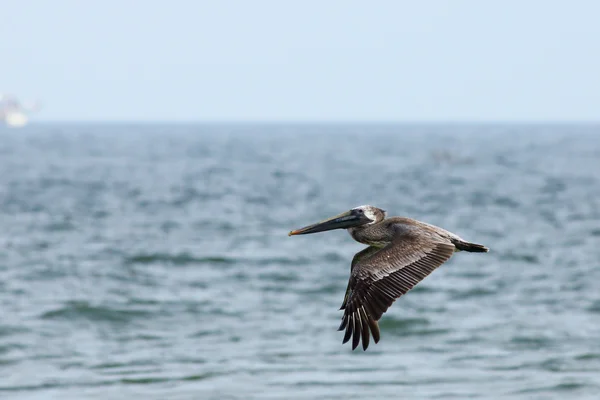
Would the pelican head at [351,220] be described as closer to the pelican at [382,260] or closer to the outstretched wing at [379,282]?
the pelican at [382,260]

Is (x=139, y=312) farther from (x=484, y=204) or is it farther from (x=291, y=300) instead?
(x=484, y=204)

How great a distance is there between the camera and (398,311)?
→ 1898cm

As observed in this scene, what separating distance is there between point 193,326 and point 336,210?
2043 centimetres

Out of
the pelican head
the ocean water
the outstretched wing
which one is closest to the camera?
the outstretched wing

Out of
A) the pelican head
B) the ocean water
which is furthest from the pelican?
the ocean water

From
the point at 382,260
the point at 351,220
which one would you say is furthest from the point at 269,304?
the point at 382,260

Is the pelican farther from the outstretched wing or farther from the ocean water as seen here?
the ocean water

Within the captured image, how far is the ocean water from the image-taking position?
1406 centimetres

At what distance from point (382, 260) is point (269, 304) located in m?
11.5

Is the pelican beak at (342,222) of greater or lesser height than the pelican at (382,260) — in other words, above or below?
above

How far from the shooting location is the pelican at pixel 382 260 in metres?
8.34

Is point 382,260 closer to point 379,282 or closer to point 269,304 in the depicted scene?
point 379,282

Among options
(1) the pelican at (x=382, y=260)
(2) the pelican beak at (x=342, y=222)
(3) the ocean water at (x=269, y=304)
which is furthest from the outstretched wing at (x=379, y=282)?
(3) the ocean water at (x=269, y=304)
